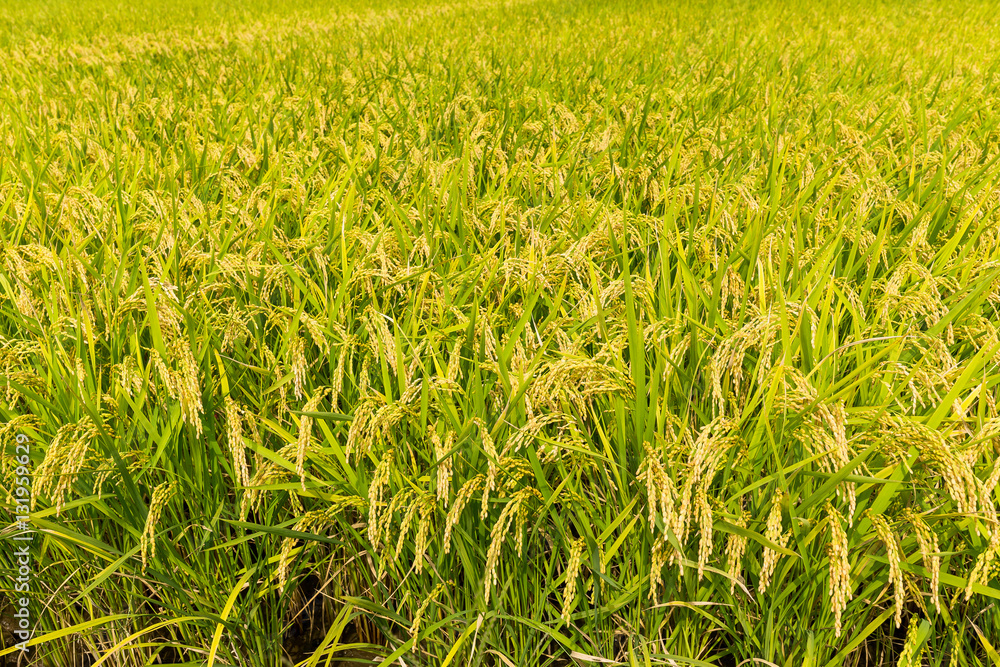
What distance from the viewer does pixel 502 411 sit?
4.48ft

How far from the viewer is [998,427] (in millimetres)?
1136

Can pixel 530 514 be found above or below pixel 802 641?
above

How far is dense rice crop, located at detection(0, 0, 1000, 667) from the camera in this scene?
48.8 inches

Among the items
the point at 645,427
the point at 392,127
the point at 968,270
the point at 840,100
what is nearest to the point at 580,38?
the point at 840,100

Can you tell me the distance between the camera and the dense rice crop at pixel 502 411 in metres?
1.24

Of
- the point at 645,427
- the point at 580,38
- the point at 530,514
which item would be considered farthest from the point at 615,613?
the point at 580,38

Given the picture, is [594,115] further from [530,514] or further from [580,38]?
[580,38]

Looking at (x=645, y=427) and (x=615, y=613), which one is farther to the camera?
(x=615, y=613)

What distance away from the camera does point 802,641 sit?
4.39 feet

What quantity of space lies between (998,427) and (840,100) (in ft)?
9.95

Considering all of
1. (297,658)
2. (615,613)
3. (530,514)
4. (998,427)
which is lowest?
(297,658)

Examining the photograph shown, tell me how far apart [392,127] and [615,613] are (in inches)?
99.8

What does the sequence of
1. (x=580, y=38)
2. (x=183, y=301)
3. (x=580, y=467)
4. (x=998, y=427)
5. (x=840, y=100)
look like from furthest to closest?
(x=580, y=38), (x=840, y=100), (x=183, y=301), (x=580, y=467), (x=998, y=427)

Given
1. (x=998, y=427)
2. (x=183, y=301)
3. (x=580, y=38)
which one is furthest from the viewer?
(x=580, y=38)
